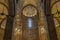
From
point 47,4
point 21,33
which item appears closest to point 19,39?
point 21,33

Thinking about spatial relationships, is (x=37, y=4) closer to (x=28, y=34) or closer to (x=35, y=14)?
(x=35, y=14)

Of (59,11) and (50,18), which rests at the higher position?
(59,11)

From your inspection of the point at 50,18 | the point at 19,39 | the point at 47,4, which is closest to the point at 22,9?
the point at 19,39

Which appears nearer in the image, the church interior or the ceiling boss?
the church interior

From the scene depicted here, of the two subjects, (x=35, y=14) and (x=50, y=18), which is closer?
(x=50, y=18)

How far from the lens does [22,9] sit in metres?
17.3

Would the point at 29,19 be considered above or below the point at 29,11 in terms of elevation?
below

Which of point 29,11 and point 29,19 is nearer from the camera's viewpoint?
point 29,19

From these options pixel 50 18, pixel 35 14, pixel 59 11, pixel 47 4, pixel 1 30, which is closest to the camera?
pixel 50 18

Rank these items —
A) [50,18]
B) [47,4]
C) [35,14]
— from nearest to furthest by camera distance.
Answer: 1. [50,18]
2. [47,4]
3. [35,14]

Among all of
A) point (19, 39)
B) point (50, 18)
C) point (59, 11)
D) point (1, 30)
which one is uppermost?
point (59, 11)

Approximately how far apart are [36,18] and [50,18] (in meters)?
7.08

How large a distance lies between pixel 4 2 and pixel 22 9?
2413 mm

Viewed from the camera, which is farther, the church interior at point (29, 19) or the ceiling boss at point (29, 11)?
the ceiling boss at point (29, 11)
